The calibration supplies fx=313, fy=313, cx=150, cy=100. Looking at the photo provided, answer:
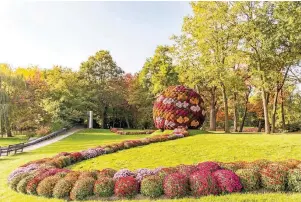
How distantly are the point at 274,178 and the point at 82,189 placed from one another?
21.4 ft

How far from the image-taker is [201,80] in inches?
1587

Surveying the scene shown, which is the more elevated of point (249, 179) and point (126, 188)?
point (249, 179)

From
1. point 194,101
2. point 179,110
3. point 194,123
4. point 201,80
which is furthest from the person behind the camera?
point 201,80

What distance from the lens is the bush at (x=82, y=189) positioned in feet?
35.5

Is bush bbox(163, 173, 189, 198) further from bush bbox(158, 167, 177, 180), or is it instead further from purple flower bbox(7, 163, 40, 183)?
purple flower bbox(7, 163, 40, 183)

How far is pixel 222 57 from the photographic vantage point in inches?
1373

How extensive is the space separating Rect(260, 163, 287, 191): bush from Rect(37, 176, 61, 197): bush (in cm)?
749

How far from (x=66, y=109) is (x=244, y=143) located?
3500 cm

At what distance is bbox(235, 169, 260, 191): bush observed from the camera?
10.4 metres

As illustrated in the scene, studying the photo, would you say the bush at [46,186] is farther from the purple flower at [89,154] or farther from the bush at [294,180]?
the bush at [294,180]

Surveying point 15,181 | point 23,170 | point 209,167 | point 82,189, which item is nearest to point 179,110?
point 23,170

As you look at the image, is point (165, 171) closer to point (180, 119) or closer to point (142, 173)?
point (142, 173)

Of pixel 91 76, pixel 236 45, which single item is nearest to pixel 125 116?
pixel 91 76

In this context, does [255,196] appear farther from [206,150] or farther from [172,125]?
[172,125]
